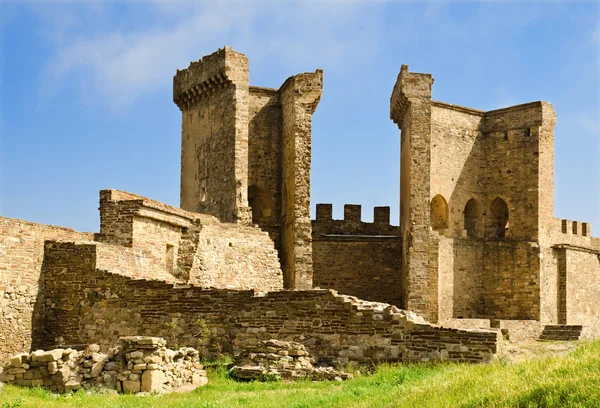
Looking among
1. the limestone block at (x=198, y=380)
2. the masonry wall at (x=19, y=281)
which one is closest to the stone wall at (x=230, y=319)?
the masonry wall at (x=19, y=281)

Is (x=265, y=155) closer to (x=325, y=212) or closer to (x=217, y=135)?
(x=217, y=135)

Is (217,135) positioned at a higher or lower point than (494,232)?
higher

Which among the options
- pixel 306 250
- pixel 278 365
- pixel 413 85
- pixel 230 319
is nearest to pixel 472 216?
pixel 413 85

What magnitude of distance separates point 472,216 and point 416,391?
884 inches

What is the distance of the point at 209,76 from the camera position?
28.6m

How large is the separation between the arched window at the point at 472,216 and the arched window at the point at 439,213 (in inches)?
57.8

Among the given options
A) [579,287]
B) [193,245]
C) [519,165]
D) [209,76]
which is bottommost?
[579,287]

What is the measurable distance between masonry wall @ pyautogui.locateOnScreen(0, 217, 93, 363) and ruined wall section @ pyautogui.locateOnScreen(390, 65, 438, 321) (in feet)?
47.1

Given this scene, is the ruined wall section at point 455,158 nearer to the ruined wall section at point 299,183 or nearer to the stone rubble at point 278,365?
the ruined wall section at point 299,183

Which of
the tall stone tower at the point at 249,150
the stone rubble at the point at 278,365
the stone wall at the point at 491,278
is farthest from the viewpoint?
the stone wall at the point at 491,278

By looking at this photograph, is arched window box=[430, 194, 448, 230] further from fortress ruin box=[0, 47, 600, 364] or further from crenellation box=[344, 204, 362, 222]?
crenellation box=[344, 204, 362, 222]

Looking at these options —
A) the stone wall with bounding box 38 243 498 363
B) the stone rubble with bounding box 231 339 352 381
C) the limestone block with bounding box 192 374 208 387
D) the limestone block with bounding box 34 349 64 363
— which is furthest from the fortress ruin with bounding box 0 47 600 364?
the limestone block with bounding box 34 349 64 363

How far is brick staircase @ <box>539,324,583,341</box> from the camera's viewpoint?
28.8 metres

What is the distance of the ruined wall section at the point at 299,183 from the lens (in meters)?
26.8
